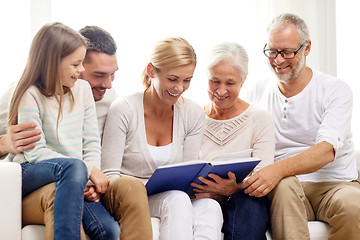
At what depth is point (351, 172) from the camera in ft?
8.36

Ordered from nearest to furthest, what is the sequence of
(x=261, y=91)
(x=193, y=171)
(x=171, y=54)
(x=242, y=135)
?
(x=193, y=171), (x=171, y=54), (x=242, y=135), (x=261, y=91)

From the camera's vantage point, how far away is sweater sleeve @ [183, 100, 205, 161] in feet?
7.76

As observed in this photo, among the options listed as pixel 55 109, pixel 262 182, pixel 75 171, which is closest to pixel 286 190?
pixel 262 182

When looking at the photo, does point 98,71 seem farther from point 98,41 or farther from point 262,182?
point 262,182

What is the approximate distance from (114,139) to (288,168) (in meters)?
0.76

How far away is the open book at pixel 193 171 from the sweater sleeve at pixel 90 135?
25 centimetres

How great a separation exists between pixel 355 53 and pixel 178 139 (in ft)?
6.88

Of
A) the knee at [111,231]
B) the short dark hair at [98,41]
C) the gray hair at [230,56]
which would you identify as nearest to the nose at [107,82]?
the short dark hair at [98,41]

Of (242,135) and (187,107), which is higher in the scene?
(187,107)

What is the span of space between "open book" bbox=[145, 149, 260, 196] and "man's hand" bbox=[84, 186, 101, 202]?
206 millimetres

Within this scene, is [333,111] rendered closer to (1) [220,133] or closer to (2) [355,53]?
(1) [220,133]

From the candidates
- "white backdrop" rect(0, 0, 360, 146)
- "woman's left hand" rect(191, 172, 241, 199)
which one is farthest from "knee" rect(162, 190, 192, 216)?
"white backdrop" rect(0, 0, 360, 146)

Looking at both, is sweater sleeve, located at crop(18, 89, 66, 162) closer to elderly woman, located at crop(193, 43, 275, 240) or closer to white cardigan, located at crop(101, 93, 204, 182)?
white cardigan, located at crop(101, 93, 204, 182)

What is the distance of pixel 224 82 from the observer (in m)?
2.40
